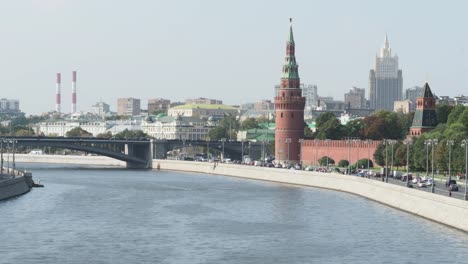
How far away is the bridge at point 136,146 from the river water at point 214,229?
42660 millimetres

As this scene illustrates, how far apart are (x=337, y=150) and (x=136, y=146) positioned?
29577 mm

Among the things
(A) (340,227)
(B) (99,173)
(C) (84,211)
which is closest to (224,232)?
(A) (340,227)

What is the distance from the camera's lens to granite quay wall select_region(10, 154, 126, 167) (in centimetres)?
15450

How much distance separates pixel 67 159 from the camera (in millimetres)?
161250

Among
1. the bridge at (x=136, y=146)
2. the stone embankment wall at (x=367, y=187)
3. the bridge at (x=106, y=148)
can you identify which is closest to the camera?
the stone embankment wall at (x=367, y=187)

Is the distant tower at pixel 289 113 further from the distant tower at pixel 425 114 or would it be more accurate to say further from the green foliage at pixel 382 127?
the distant tower at pixel 425 114

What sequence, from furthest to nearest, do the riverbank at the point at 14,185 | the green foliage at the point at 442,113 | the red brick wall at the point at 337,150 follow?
the green foliage at the point at 442,113, the red brick wall at the point at 337,150, the riverbank at the point at 14,185

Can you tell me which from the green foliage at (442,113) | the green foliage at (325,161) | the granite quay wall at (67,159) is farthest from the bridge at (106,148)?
the green foliage at (442,113)

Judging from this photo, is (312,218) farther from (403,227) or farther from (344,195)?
(344,195)

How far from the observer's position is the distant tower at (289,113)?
5044 inches

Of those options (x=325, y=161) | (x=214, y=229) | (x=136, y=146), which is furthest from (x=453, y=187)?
(x=136, y=146)

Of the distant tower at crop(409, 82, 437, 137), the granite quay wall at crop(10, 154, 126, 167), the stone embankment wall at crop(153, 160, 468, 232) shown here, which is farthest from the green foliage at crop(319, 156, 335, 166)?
the granite quay wall at crop(10, 154, 126, 167)

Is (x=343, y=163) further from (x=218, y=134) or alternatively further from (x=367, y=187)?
(x=218, y=134)

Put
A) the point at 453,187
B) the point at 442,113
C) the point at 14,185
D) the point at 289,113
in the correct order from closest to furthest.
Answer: the point at 453,187 < the point at 14,185 < the point at 442,113 < the point at 289,113
